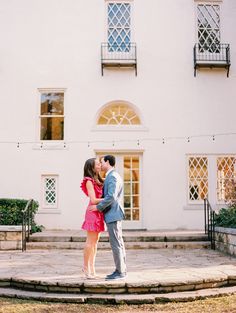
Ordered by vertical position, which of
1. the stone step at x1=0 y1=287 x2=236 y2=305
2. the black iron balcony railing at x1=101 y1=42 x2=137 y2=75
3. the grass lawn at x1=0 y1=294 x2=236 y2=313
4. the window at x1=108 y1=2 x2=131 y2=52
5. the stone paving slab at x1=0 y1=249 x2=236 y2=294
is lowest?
the grass lawn at x1=0 y1=294 x2=236 y2=313

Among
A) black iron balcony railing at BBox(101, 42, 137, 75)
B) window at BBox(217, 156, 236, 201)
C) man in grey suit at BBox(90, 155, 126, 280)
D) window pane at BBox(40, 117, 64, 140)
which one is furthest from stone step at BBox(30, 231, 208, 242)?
black iron balcony railing at BBox(101, 42, 137, 75)

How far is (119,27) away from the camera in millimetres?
14516

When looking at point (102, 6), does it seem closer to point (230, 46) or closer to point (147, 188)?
point (230, 46)

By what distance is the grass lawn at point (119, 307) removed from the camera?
18.8 ft

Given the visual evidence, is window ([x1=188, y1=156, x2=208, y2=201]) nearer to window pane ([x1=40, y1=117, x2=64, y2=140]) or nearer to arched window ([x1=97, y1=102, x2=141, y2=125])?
arched window ([x1=97, y1=102, x2=141, y2=125])

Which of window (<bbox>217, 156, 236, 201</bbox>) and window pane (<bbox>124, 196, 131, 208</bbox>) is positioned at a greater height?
window (<bbox>217, 156, 236, 201</bbox>)

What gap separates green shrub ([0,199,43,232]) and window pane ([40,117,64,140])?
2.25 meters

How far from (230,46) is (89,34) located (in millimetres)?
4670

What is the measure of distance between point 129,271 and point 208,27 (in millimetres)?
9960

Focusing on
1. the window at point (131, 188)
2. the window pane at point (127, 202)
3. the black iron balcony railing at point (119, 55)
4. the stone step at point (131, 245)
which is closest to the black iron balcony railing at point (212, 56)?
the black iron balcony railing at point (119, 55)

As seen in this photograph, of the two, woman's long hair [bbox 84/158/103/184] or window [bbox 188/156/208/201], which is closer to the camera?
woman's long hair [bbox 84/158/103/184]

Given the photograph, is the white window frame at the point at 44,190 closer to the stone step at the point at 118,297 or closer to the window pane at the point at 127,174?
the window pane at the point at 127,174

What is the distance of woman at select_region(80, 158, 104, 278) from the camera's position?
6.71 meters

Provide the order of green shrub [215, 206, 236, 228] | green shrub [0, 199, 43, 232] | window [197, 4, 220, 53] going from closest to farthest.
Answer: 1. green shrub [215, 206, 236, 228]
2. green shrub [0, 199, 43, 232]
3. window [197, 4, 220, 53]
